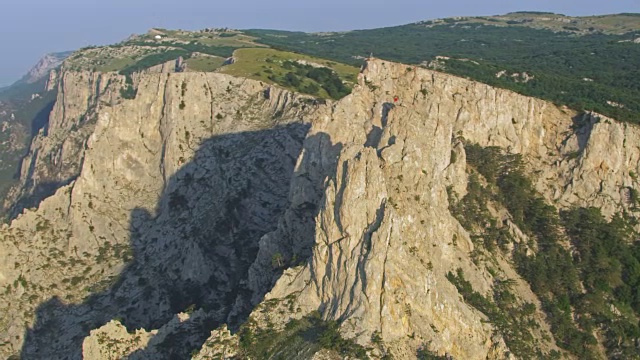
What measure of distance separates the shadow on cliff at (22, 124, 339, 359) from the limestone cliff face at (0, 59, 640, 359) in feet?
0.66

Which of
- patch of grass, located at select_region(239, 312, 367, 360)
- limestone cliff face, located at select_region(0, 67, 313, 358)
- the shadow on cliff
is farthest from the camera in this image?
limestone cliff face, located at select_region(0, 67, 313, 358)

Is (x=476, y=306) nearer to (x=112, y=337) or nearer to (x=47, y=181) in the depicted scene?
(x=112, y=337)

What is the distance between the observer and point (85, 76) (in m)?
200

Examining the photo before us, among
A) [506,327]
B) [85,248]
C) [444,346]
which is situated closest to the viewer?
[444,346]

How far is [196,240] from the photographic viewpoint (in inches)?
3514

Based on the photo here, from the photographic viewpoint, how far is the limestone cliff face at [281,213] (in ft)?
178

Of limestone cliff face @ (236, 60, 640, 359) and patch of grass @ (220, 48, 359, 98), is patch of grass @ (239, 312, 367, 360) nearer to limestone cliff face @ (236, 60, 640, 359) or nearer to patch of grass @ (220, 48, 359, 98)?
limestone cliff face @ (236, 60, 640, 359)

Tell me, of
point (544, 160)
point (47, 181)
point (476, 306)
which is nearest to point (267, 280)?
point (476, 306)

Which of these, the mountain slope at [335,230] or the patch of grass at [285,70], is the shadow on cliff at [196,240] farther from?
the patch of grass at [285,70]

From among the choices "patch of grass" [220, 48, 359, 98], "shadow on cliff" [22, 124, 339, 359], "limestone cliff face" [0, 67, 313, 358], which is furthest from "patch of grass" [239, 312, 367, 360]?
"patch of grass" [220, 48, 359, 98]

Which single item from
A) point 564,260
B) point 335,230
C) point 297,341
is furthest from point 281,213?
point 297,341

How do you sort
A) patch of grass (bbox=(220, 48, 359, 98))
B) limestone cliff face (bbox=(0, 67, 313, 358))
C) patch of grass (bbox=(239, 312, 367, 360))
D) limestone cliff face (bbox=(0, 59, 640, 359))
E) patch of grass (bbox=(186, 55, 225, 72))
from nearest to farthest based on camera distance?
1. patch of grass (bbox=(239, 312, 367, 360))
2. limestone cliff face (bbox=(0, 59, 640, 359))
3. limestone cliff face (bbox=(0, 67, 313, 358))
4. patch of grass (bbox=(220, 48, 359, 98))
5. patch of grass (bbox=(186, 55, 225, 72))

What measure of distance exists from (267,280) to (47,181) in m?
98.5

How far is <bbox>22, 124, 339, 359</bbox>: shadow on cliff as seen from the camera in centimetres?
8294
